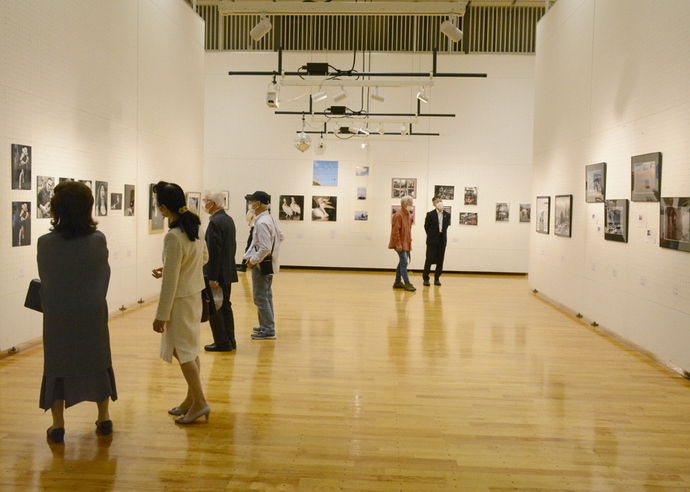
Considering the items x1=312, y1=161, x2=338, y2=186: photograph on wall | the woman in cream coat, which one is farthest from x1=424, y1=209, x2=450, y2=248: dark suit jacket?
the woman in cream coat

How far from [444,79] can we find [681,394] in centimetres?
1231

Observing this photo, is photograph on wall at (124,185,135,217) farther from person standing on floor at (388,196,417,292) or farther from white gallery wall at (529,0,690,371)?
white gallery wall at (529,0,690,371)

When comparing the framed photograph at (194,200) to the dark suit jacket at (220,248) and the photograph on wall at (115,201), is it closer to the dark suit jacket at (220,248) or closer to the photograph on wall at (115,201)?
the photograph on wall at (115,201)

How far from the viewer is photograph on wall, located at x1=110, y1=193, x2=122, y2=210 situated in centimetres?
867

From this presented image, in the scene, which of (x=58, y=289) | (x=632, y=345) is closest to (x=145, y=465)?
(x=58, y=289)

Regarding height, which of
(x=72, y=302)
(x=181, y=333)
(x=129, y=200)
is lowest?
(x=181, y=333)

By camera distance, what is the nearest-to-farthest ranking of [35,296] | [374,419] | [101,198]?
[35,296] < [374,419] < [101,198]

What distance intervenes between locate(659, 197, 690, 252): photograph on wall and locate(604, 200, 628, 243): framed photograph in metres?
1.05

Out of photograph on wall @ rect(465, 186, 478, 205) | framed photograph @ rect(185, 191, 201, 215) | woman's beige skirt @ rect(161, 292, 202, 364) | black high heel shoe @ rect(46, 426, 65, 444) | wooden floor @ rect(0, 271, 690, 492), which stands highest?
photograph on wall @ rect(465, 186, 478, 205)

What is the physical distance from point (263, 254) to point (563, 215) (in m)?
6.12

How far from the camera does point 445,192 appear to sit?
16.2 metres

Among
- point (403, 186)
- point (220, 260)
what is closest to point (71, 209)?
point (220, 260)

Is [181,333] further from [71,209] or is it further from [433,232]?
[433,232]

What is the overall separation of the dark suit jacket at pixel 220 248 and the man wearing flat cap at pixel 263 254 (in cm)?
30
